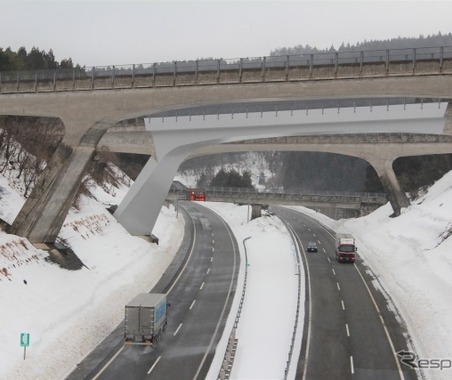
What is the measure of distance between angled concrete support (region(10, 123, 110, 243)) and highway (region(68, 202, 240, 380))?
9846 millimetres

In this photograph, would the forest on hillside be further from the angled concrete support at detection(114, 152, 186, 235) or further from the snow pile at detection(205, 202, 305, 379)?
the snow pile at detection(205, 202, 305, 379)

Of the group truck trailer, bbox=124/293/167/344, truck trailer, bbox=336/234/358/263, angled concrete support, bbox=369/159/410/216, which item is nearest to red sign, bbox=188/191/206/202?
angled concrete support, bbox=369/159/410/216

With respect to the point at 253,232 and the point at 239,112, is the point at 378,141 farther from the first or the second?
the point at 239,112

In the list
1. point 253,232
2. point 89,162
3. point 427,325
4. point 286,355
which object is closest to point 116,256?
point 89,162

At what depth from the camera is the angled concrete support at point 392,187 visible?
73.5m

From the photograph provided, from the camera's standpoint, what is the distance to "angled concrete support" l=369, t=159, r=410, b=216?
241 feet

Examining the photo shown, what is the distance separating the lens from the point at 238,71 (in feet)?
119

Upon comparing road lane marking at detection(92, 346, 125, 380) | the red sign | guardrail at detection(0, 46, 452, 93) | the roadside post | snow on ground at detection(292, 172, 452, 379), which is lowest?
road lane marking at detection(92, 346, 125, 380)

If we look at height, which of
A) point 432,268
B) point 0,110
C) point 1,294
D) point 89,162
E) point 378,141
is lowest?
point 1,294

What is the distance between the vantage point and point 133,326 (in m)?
27.2

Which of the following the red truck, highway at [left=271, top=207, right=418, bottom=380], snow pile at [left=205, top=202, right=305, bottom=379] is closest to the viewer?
highway at [left=271, top=207, right=418, bottom=380]

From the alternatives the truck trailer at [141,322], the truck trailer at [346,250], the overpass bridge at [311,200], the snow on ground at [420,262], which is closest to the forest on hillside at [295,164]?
the overpass bridge at [311,200]

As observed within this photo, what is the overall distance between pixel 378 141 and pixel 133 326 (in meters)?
60.7

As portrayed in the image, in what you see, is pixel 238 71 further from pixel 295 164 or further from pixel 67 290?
pixel 295 164
